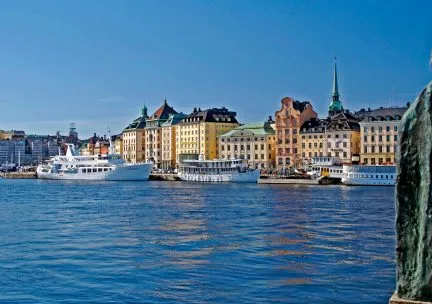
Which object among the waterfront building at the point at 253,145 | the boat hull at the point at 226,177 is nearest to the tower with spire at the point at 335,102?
the waterfront building at the point at 253,145

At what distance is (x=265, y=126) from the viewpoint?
136250mm

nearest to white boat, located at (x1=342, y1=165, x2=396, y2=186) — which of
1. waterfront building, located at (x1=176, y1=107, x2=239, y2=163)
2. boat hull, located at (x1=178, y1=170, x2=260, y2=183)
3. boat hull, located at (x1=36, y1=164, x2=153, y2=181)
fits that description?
boat hull, located at (x1=178, y1=170, x2=260, y2=183)

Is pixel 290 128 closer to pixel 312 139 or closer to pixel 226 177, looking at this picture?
pixel 312 139

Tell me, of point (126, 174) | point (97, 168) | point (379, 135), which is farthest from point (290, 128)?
point (97, 168)

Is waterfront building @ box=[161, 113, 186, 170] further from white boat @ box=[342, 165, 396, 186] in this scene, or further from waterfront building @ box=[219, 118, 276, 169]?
white boat @ box=[342, 165, 396, 186]

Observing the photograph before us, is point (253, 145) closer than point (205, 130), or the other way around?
point (253, 145)

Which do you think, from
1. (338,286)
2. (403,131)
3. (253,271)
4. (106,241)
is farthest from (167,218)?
(403,131)

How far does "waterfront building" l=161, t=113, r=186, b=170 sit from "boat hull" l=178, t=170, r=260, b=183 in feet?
119

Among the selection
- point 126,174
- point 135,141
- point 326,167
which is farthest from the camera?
point 135,141

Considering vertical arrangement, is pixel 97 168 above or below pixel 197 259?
above

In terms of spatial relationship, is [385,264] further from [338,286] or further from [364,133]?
[364,133]

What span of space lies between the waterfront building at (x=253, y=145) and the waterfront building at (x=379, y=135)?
75.9 ft

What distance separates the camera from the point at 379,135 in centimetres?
11281

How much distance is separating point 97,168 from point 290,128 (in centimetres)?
3775
